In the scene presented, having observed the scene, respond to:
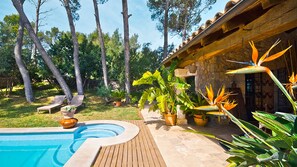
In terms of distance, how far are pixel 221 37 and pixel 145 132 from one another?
14.8 feet

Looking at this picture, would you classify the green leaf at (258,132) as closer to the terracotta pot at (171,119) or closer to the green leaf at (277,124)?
the green leaf at (277,124)

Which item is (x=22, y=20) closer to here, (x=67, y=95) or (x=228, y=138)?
(x=67, y=95)

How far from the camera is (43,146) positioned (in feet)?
22.0

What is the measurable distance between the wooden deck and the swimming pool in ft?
1.49

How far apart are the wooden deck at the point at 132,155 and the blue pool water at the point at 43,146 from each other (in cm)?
164

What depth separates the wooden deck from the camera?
429 centimetres

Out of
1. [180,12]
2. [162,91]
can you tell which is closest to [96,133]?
[162,91]

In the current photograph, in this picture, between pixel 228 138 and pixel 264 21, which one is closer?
pixel 264 21

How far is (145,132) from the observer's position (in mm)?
6930

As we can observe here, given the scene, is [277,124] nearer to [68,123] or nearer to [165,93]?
[165,93]

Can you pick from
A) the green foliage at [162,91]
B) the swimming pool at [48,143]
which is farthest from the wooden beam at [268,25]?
the swimming pool at [48,143]

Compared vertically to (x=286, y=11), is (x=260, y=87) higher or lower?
lower

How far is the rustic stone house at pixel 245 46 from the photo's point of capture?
2.39 metres

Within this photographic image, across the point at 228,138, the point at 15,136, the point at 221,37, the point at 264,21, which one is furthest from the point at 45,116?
the point at 264,21
